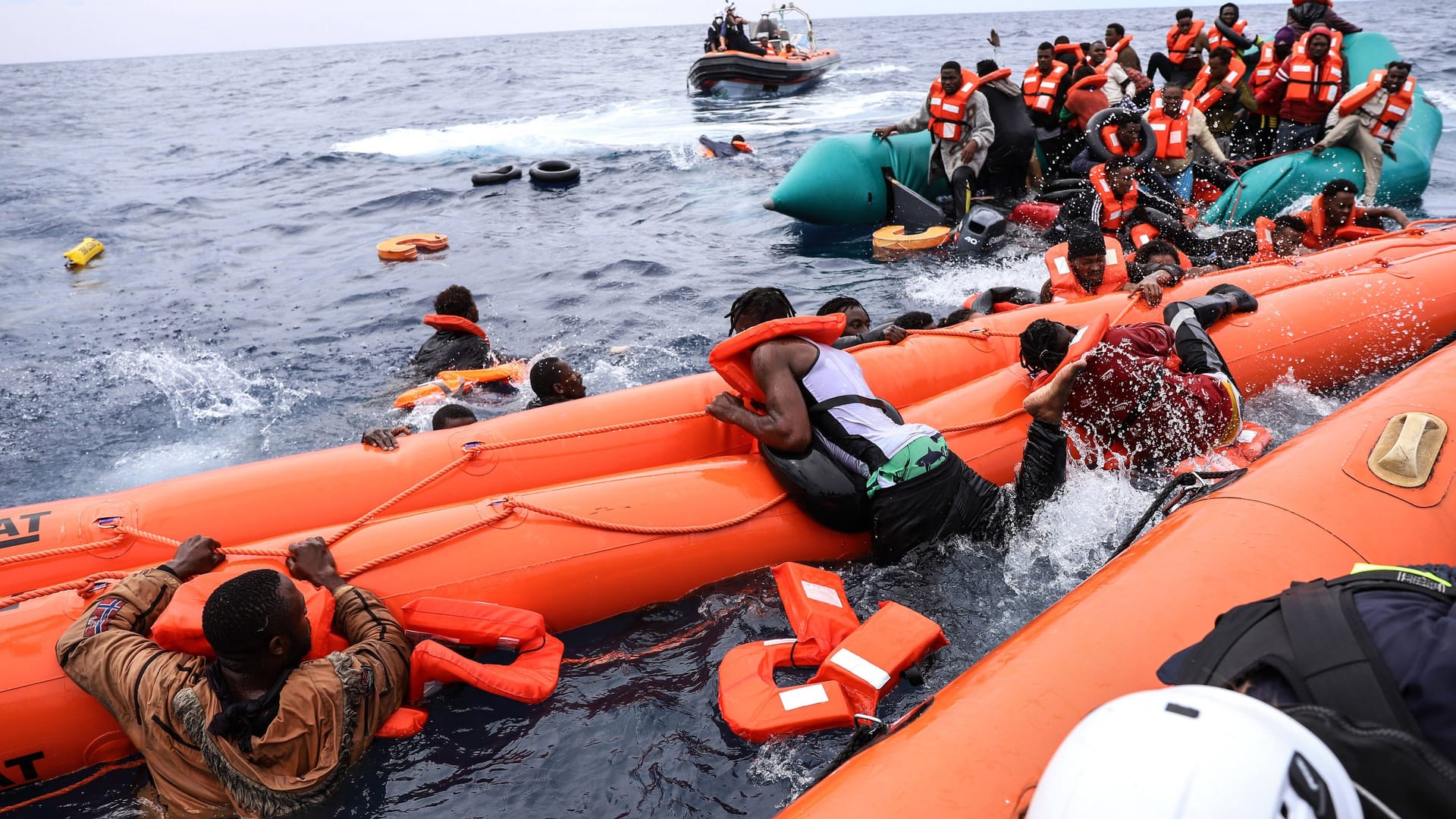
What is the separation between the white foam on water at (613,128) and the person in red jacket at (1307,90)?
30.9 feet

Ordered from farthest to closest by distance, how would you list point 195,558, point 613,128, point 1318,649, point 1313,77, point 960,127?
1. point 613,128
2. point 1313,77
3. point 960,127
4. point 195,558
5. point 1318,649

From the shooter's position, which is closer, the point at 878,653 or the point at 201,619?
the point at 201,619

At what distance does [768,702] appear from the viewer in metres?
2.73

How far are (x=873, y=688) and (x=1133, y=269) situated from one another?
4.05 m

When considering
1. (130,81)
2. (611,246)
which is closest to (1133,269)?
(611,246)

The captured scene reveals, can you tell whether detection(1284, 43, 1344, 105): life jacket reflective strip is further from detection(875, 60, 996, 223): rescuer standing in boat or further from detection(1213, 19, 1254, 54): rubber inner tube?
detection(875, 60, 996, 223): rescuer standing in boat

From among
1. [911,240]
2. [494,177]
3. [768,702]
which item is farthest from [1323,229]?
[494,177]

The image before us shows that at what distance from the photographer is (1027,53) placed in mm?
31906

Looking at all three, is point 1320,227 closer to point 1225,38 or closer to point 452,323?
point 452,323

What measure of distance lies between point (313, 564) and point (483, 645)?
0.66 meters

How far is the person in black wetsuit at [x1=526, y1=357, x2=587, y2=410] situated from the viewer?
182 inches

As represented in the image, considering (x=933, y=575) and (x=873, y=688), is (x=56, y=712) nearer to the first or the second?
(x=873, y=688)

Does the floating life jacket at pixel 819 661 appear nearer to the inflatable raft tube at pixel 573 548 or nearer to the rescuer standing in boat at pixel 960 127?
the inflatable raft tube at pixel 573 548

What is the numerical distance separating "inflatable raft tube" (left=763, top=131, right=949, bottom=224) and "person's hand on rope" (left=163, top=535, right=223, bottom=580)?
7.19 metres
